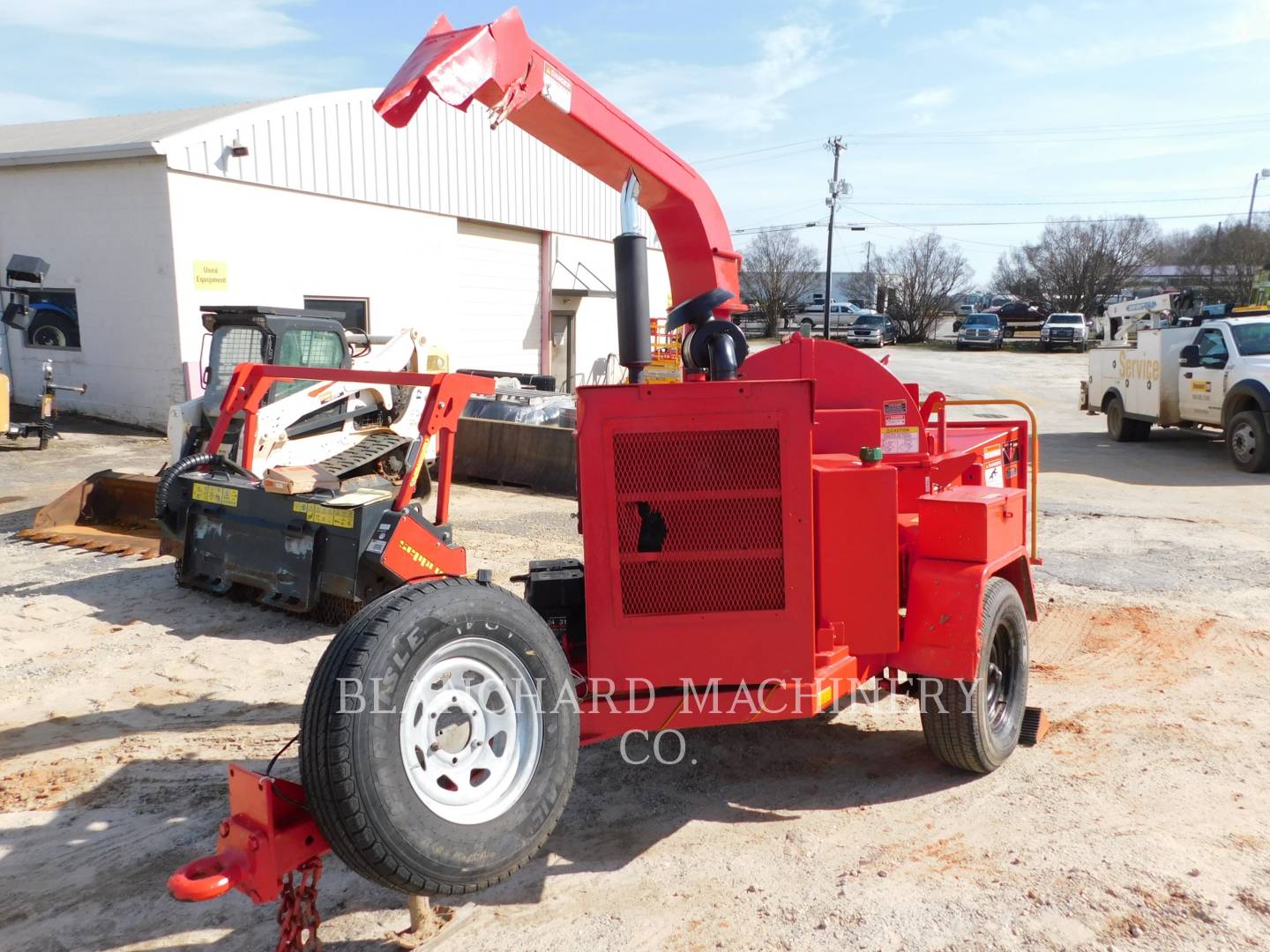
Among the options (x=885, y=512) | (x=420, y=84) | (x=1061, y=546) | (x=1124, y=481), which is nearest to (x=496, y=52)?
(x=420, y=84)

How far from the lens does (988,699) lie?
14.4ft

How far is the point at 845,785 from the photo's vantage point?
169 inches

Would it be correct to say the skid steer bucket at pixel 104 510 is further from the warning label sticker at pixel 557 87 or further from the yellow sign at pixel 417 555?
the warning label sticker at pixel 557 87

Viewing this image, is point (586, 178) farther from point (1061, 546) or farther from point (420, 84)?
point (420, 84)

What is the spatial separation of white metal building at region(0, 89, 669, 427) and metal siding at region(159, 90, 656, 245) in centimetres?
3

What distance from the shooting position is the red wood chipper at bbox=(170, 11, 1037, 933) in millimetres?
2805

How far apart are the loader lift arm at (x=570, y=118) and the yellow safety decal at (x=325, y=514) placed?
2672 millimetres

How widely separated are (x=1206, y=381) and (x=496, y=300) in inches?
533

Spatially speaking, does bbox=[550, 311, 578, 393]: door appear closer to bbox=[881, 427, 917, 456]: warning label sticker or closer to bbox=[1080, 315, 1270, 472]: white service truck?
bbox=[1080, 315, 1270, 472]: white service truck

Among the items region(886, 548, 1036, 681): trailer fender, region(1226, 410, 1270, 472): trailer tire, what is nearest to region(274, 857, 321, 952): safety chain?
region(886, 548, 1036, 681): trailer fender

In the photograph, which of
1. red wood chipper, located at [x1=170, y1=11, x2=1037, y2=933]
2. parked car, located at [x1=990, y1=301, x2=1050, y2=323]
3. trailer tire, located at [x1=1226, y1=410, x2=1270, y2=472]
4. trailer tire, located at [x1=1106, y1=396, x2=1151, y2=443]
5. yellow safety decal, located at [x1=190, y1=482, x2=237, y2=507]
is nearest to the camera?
red wood chipper, located at [x1=170, y1=11, x2=1037, y2=933]

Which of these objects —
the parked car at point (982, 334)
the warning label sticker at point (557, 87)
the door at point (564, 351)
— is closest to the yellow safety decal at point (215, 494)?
the warning label sticker at point (557, 87)

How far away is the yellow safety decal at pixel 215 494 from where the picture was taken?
22.6 feet

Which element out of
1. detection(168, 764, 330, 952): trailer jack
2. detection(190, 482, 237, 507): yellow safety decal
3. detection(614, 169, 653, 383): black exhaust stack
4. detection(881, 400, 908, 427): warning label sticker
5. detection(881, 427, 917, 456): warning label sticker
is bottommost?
detection(168, 764, 330, 952): trailer jack
